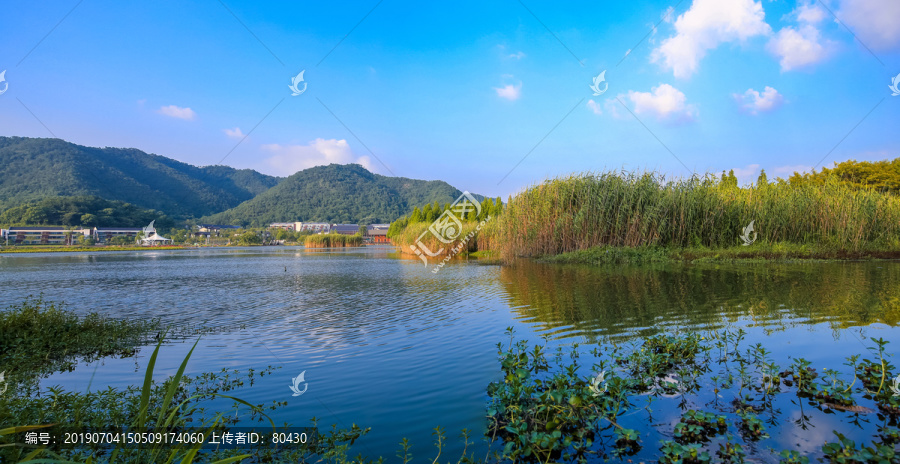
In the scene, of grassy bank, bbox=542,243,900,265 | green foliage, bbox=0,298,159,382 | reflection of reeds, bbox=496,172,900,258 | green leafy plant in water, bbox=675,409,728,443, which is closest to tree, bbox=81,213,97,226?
reflection of reeds, bbox=496,172,900,258

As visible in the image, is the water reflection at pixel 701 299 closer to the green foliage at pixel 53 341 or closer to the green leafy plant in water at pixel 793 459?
the green leafy plant in water at pixel 793 459

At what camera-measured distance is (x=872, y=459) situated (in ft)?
8.82

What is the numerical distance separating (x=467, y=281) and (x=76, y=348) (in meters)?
11.3

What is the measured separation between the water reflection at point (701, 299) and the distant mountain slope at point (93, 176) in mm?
57030

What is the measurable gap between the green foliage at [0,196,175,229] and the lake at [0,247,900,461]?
36.4 m

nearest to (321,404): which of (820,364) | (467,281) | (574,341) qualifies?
(574,341)

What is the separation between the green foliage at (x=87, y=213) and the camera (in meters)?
46.9

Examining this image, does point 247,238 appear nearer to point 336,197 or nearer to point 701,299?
point 336,197

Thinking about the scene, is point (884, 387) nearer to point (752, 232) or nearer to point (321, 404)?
point (321, 404)

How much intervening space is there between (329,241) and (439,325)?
2885 inches

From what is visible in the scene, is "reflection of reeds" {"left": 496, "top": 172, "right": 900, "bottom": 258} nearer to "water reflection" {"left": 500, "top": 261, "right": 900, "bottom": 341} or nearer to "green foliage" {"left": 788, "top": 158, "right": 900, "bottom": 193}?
"water reflection" {"left": 500, "top": 261, "right": 900, "bottom": 341}

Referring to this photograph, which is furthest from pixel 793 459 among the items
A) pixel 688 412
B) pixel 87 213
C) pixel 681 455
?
pixel 87 213

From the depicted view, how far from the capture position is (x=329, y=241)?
78.4 metres

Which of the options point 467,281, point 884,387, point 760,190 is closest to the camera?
point 884,387
